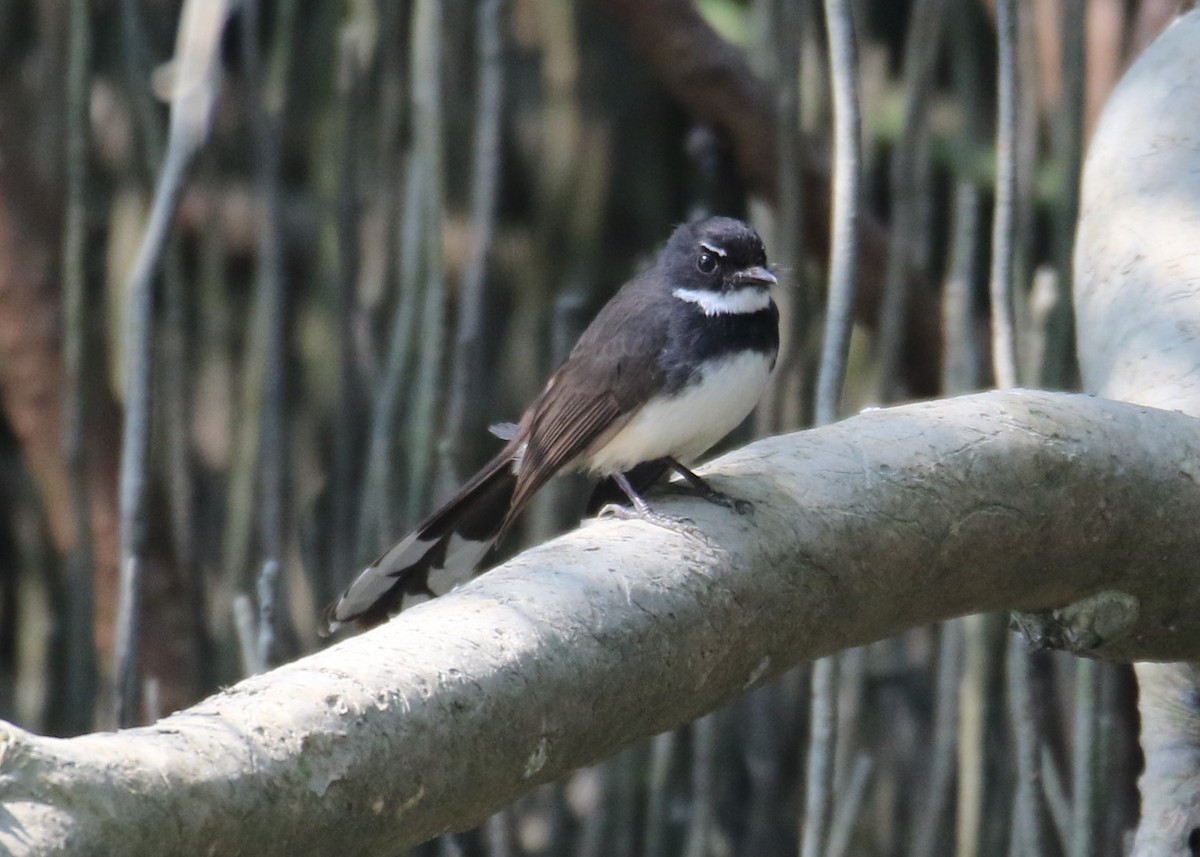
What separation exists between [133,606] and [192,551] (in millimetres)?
1046

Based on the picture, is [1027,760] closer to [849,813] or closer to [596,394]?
[849,813]

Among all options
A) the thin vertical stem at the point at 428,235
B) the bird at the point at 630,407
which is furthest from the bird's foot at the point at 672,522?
the thin vertical stem at the point at 428,235

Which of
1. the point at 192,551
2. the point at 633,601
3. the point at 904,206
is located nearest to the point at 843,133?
the point at 904,206

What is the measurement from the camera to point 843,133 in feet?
8.68

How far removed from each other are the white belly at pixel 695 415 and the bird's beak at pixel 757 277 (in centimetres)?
16

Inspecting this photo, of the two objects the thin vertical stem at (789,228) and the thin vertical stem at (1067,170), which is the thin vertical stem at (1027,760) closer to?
the thin vertical stem at (1067,170)

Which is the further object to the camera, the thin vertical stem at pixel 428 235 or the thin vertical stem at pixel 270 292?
the thin vertical stem at pixel 270 292

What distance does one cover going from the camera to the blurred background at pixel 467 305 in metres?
3.31

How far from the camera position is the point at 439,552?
9.29 feet

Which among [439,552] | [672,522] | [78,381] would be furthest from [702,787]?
[78,381]

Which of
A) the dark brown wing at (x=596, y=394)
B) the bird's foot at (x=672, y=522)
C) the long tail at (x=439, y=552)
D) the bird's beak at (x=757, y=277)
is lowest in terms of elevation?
the long tail at (x=439, y=552)

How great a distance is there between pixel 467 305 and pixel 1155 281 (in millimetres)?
1434

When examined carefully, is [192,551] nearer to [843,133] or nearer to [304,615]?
[304,615]

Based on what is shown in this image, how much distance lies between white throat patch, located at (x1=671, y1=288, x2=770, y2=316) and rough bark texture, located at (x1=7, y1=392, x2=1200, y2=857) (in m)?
0.76
